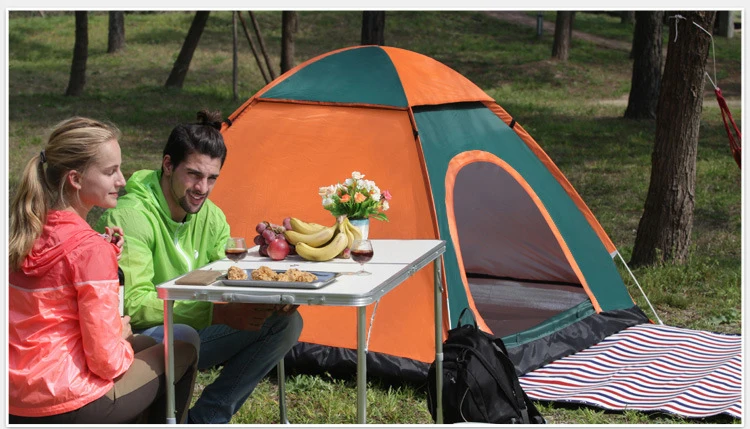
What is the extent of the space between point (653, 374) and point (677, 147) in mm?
2201

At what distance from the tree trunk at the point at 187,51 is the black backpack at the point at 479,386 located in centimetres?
1095

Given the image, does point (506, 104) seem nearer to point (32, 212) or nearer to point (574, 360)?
point (574, 360)

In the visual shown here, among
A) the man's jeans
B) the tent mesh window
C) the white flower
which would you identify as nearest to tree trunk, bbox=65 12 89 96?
the tent mesh window

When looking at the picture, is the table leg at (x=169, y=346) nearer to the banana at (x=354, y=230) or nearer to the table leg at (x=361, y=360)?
the table leg at (x=361, y=360)

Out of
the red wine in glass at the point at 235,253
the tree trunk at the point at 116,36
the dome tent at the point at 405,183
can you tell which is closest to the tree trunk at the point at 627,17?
the tree trunk at the point at 116,36

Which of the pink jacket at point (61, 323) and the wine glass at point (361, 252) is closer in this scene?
the pink jacket at point (61, 323)

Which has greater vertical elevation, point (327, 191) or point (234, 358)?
point (327, 191)

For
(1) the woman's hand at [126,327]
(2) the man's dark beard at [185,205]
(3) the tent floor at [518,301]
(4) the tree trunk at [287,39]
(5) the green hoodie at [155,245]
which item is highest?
(4) the tree trunk at [287,39]

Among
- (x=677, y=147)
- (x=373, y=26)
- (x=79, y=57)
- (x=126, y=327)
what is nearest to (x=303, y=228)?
(x=126, y=327)

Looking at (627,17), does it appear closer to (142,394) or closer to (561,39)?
(561,39)

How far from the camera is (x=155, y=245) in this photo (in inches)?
134

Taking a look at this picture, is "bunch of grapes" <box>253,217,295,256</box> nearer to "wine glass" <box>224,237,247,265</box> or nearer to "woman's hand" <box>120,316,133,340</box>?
"wine glass" <box>224,237,247,265</box>

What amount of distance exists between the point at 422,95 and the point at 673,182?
7.38ft

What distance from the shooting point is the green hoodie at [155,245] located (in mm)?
3166
